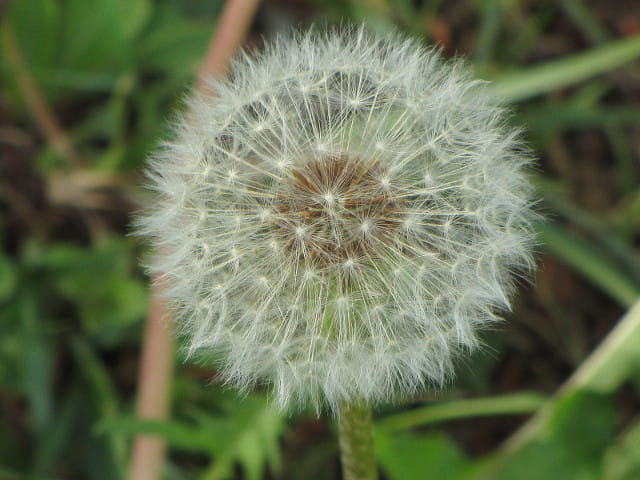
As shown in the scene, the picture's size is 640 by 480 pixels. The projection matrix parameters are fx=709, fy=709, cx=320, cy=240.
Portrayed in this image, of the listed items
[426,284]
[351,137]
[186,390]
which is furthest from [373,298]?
[186,390]

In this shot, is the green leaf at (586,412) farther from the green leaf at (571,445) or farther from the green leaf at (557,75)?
the green leaf at (557,75)

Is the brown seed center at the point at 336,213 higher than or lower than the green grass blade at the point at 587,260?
lower

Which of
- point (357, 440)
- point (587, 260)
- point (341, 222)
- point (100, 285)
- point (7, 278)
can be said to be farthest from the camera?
point (587, 260)

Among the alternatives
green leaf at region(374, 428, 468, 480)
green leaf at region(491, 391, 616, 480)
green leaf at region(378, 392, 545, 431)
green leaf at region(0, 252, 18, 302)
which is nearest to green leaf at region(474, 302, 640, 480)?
green leaf at region(491, 391, 616, 480)

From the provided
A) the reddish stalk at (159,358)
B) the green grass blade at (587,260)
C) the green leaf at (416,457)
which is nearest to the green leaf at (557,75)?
the green grass blade at (587,260)

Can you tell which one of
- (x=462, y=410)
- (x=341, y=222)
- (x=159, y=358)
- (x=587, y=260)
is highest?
(x=587, y=260)

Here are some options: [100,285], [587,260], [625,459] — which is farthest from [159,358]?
[587,260]

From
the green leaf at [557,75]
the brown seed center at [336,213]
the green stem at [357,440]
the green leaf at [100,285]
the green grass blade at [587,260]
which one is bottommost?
the green stem at [357,440]

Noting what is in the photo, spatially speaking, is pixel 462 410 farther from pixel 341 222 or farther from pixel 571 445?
pixel 341 222
